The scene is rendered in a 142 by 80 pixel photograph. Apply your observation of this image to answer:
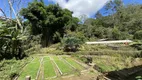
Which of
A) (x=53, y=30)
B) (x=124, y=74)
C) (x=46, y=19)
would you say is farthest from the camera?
(x=53, y=30)

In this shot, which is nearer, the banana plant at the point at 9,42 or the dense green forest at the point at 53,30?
the banana plant at the point at 9,42

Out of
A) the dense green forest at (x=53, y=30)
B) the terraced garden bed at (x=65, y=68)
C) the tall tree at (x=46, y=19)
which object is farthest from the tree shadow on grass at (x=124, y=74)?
the tall tree at (x=46, y=19)

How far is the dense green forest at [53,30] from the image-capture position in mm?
11937

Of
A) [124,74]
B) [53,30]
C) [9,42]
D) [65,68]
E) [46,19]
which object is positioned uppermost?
[46,19]

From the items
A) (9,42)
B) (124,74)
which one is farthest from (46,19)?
(124,74)

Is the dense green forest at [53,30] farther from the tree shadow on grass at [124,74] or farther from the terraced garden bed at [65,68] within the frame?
the tree shadow on grass at [124,74]

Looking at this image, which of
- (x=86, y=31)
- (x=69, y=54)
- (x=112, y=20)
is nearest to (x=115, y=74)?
(x=69, y=54)

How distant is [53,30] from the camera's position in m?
24.0

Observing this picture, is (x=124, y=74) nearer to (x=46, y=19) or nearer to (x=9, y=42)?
(x=9, y=42)

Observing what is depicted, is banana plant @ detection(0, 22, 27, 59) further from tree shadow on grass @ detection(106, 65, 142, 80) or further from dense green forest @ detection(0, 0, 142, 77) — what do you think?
tree shadow on grass @ detection(106, 65, 142, 80)

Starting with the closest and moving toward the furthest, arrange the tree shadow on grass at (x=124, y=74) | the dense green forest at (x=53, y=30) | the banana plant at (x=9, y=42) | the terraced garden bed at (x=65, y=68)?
the tree shadow on grass at (x=124, y=74) → the terraced garden bed at (x=65, y=68) → the banana plant at (x=9, y=42) → the dense green forest at (x=53, y=30)

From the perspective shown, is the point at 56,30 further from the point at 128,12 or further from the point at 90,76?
the point at 128,12

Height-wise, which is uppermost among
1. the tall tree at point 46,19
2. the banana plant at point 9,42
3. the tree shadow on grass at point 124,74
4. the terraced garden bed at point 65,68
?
the tall tree at point 46,19

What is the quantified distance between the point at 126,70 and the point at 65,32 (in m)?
15.2
